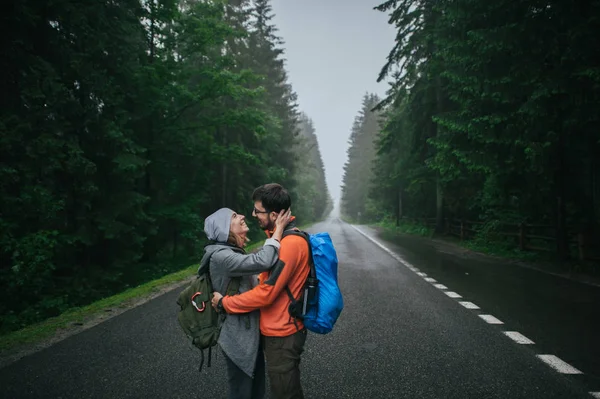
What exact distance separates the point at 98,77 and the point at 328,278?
38.4 feet

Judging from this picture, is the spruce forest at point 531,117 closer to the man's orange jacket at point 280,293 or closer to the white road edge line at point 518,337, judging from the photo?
Answer: the white road edge line at point 518,337

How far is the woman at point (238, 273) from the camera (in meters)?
2.25

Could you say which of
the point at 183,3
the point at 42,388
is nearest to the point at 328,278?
the point at 42,388

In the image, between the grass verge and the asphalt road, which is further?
the grass verge

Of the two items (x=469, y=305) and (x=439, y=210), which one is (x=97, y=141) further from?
(x=439, y=210)

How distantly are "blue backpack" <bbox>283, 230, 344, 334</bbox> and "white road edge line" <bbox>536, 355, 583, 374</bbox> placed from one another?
3.36 meters

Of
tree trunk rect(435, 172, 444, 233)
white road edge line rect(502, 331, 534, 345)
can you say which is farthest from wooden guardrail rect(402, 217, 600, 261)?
white road edge line rect(502, 331, 534, 345)

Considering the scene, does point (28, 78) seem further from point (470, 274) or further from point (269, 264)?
point (470, 274)

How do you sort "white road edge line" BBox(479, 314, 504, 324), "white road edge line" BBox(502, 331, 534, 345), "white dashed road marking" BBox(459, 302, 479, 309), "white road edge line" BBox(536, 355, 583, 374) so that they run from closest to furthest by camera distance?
1. "white road edge line" BBox(536, 355, 583, 374)
2. "white road edge line" BBox(502, 331, 534, 345)
3. "white road edge line" BBox(479, 314, 504, 324)
4. "white dashed road marking" BBox(459, 302, 479, 309)

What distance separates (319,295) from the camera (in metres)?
2.35

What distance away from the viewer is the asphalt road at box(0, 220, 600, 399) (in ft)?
11.4

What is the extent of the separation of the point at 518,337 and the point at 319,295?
167 inches

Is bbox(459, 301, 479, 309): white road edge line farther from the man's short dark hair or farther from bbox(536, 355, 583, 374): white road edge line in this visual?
the man's short dark hair

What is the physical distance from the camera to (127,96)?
13.4m
